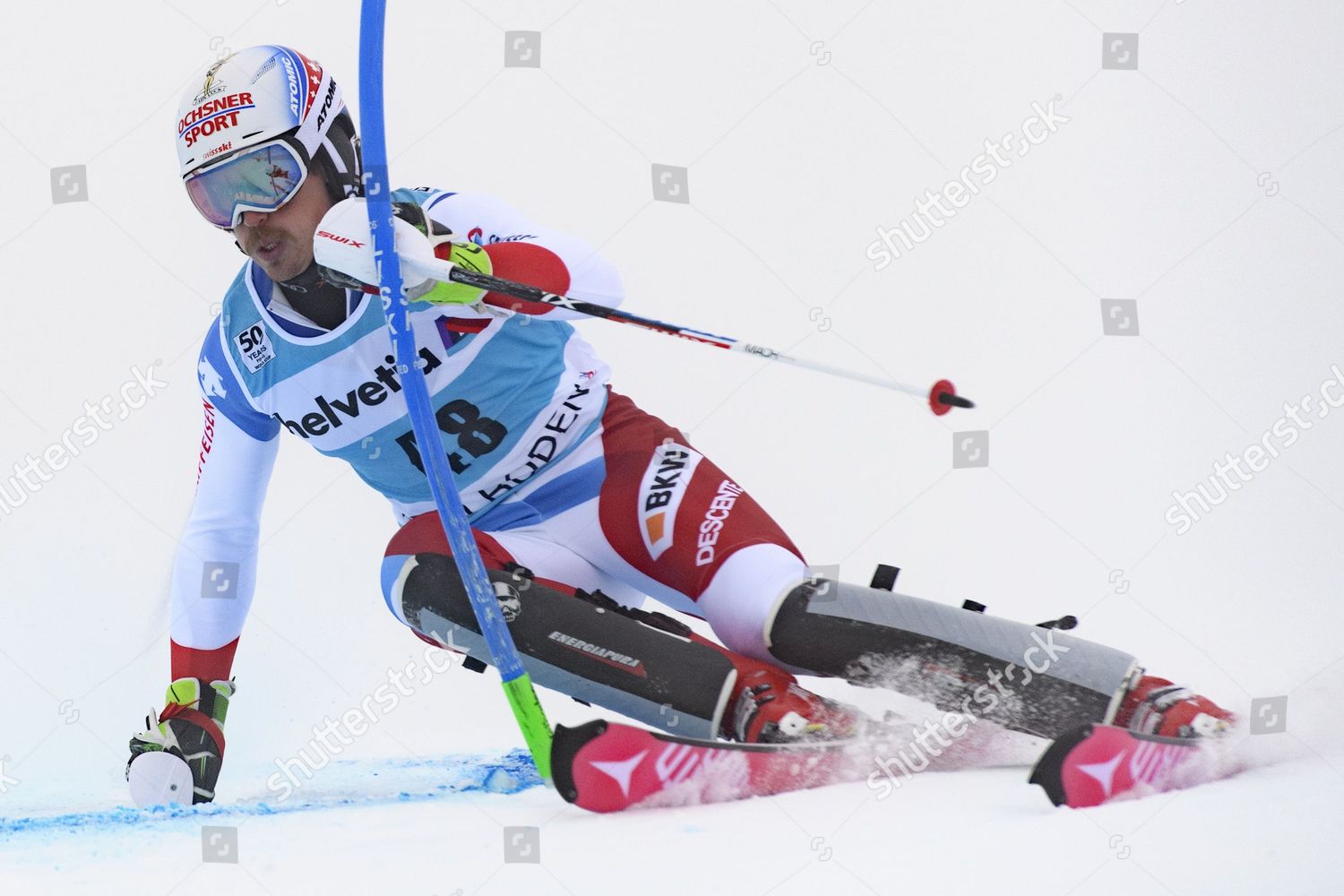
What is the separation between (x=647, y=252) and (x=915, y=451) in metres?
1.02

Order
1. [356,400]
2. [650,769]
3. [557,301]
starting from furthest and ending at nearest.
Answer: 1. [356,400]
2. [557,301]
3. [650,769]

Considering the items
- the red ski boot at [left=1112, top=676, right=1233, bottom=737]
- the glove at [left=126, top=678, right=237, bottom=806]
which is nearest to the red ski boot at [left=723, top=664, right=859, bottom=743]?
the red ski boot at [left=1112, top=676, right=1233, bottom=737]

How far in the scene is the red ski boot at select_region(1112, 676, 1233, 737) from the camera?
6.86 ft

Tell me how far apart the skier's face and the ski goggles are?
19mm

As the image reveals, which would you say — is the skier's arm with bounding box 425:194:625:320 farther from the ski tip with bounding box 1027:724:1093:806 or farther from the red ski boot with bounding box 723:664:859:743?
the ski tip with bounding box 1027:724:1093:806

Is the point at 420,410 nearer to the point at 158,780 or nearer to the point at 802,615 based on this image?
the point at 802,615

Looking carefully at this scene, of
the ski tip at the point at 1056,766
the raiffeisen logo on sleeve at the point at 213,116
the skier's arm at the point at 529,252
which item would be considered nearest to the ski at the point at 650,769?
the ski tip at the point at 1056,766

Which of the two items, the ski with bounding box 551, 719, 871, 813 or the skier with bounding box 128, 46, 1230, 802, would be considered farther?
the skier with bounding box 128, 46, 1230, 802

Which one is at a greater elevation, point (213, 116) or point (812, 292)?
point (812, 292)

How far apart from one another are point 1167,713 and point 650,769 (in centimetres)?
81

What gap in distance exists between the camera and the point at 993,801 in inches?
76.1

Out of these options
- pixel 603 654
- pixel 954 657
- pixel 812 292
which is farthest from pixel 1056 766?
pixel 812 292

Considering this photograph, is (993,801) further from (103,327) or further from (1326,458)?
(103,327)

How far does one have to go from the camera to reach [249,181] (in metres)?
2.31
